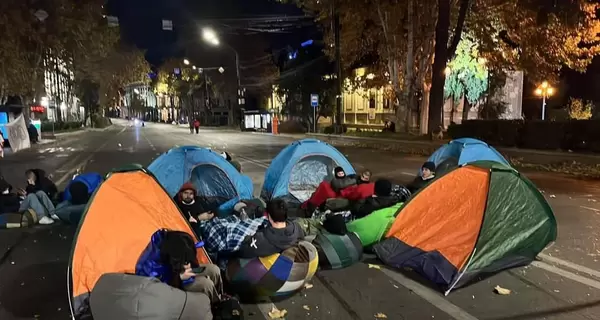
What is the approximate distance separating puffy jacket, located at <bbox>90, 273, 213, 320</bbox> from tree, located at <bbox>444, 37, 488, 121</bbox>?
2537 centimetres

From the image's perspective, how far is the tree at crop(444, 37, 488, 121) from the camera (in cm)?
2661

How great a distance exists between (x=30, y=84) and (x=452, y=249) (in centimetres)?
3104

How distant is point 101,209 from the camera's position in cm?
486

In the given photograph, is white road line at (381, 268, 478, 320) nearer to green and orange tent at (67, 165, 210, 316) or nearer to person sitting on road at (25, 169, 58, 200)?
green and orange tent at (67, 165, 210, 316)

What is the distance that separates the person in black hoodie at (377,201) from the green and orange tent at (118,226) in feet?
8.13

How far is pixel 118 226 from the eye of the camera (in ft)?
15.9

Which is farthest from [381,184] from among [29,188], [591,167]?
[591,167]

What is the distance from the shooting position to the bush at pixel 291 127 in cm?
4344

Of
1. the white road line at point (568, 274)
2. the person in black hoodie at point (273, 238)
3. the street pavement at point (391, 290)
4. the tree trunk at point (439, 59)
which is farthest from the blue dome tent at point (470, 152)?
the tree trunk at point (439, 59)

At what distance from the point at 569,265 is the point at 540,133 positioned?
12.4m

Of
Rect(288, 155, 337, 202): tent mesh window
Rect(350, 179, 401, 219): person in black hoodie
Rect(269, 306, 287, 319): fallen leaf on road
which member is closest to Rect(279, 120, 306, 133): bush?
Rect(288, 155, 337, 202): tent mesh window

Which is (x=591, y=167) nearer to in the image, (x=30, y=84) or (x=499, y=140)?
(x=499, y=140)

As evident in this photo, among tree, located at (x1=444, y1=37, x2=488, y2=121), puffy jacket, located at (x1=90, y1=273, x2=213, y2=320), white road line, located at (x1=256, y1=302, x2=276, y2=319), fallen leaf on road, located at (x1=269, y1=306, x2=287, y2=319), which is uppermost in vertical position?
tree, located at (x1=444, y1=37, x2=488, y2=121)

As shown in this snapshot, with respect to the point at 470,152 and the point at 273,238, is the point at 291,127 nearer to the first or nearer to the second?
the point at 470,152
